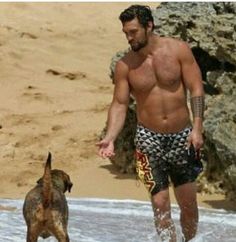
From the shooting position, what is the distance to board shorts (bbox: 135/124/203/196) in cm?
607

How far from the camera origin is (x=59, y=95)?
515 inches

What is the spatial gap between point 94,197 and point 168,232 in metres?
2.65

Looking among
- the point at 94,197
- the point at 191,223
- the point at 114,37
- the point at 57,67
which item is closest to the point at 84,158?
the point at 94,197

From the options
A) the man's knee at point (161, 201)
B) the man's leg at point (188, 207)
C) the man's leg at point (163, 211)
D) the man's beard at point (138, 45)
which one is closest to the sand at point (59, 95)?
the man's leg at point (188, 207)

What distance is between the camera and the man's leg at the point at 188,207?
6.18m

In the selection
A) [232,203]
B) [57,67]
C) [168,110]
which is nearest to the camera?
[168,110]

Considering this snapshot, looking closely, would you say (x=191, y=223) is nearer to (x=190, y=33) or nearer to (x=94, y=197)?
(x=94, y=197)

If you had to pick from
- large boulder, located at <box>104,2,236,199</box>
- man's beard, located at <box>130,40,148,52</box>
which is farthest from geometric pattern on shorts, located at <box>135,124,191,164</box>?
large boulder, located at <box>104,2,236,199</box>

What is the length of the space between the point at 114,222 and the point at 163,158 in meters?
1.94

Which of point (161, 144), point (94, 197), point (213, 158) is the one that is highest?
point (161, 144)

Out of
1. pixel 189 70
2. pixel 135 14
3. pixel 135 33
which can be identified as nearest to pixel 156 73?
pixel 189 70

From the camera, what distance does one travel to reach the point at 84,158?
33.0ft

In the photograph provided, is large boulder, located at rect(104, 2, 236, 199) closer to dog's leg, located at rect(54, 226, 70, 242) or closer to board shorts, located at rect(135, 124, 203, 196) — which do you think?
board shorts, located at rect(135, 124, 203, 196)

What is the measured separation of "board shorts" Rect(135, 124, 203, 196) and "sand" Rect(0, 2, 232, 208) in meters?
2.16
